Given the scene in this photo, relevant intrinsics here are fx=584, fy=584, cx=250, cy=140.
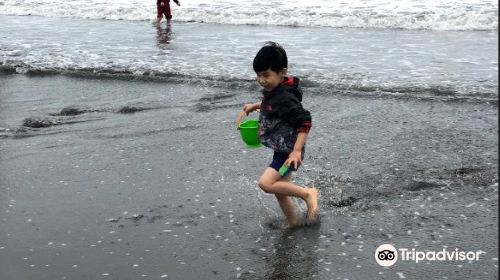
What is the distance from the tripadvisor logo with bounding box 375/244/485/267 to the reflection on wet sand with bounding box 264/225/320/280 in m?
0.44

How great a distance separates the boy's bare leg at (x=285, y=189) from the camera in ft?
13.7

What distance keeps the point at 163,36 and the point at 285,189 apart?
11051 millimetres

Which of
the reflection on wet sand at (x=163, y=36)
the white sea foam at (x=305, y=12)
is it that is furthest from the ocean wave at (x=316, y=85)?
the white sea foam at (x=305, y=12)

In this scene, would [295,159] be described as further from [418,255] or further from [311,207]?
[418,255]

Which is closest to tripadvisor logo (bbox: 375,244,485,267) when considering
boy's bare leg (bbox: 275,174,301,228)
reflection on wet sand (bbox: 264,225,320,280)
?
reflection on wet sand (bbox: 264,225,320,280)

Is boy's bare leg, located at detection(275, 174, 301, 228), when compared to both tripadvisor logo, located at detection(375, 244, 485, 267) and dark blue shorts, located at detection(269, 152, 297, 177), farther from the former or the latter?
tripadvisor logo, located at detection(375, 244, 485, 267)

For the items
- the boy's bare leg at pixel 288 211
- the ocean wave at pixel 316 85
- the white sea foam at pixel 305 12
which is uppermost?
the white sea foam at pixel 305 12

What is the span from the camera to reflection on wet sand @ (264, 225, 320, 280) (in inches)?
Result: 146

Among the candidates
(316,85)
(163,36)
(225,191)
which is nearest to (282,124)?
(225,191)

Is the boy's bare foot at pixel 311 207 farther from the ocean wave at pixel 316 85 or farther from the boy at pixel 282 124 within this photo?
the ocean wave at pixel 316 85

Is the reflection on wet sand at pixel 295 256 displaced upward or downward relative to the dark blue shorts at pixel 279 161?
downward

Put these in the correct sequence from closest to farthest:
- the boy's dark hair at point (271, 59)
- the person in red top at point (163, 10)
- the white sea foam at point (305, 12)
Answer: the boy's dark hair at point (271, 59), the white sea foam at point (305, 12), the person in red top at point (163, 10)

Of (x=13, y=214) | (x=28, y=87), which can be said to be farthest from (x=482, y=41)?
(x=13, y=214)

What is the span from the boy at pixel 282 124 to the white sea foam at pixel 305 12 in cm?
1199
